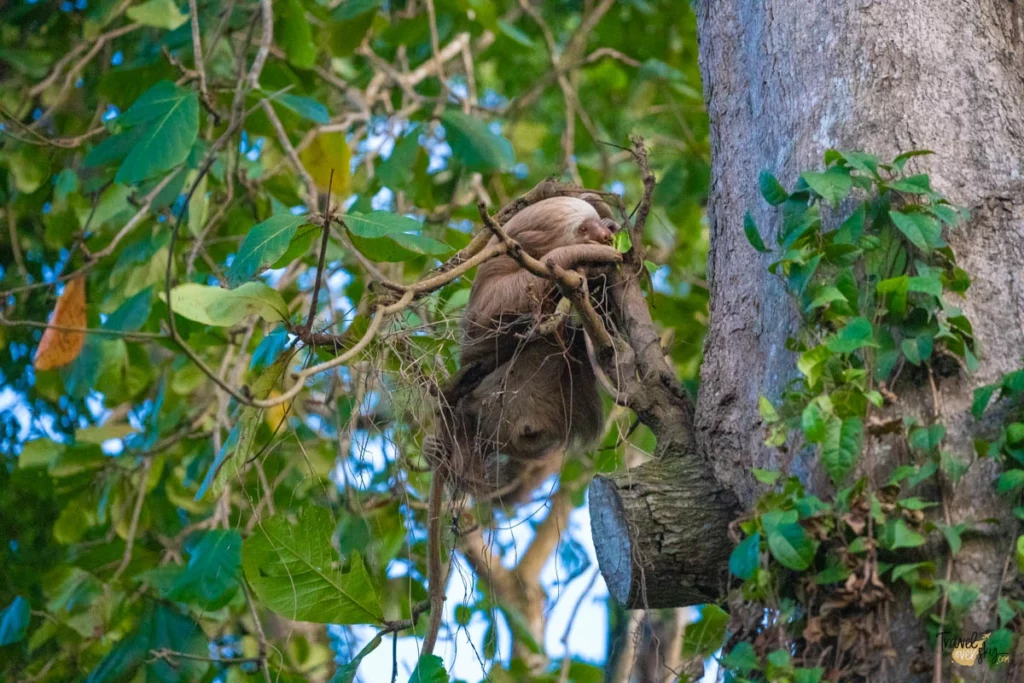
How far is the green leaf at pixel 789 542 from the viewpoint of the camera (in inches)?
71.9

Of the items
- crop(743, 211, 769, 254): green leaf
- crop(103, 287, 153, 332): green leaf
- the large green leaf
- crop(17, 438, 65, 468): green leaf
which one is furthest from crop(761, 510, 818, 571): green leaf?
crop(17, 438, 65, 468): green leaf

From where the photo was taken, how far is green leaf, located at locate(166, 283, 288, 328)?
2613mm

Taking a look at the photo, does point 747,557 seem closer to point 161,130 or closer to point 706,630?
point 706,630

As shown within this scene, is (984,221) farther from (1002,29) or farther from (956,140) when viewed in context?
(1002,29)

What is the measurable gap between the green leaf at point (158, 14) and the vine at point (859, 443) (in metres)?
3.26

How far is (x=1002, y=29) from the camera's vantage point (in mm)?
2490

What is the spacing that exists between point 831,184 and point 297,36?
10.7 feet

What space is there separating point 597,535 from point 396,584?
317 cm

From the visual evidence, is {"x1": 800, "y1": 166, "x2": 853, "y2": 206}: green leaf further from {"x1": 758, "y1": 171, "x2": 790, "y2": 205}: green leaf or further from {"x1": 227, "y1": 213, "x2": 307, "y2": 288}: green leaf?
{"x1": 227, "y1": 213, "x2": 307, "y2": 288}: green leaf

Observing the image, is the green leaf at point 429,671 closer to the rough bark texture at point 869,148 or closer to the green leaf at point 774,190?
the rough bark texture at point 869,148

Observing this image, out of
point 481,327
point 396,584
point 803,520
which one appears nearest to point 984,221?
point 803,520

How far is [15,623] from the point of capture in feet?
13.4

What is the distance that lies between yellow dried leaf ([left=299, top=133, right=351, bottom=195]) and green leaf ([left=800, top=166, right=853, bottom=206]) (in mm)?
3273

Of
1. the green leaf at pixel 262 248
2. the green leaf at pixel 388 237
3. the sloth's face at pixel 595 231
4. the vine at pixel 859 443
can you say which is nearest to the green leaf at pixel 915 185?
the vine at pixel 859 443
